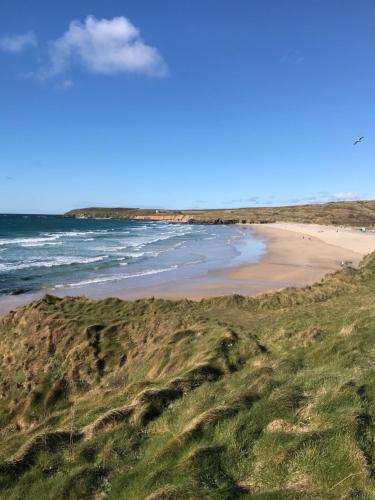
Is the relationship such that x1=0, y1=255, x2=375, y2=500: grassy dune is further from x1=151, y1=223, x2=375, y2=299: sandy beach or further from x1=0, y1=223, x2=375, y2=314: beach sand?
x1=151, y1=223, x2=375, y2=299: sandy beach

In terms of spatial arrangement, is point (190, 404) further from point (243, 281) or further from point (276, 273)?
point (276, 273)

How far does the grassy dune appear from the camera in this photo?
587 centimetres

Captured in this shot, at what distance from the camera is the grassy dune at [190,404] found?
587cm

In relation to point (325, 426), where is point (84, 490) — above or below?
below

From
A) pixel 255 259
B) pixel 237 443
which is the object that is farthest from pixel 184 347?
pixel 255 259

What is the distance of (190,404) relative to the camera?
833 centimetres

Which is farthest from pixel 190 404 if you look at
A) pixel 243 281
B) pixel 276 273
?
pixel 276 273

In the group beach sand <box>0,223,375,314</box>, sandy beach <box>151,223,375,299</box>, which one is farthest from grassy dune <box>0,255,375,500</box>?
sandy beach <box>151,223,375,299</box>

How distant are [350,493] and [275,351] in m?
6.17

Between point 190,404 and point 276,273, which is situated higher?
point 190,404

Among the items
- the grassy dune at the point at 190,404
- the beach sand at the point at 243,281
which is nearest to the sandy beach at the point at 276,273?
the beach sand at the point at 243,281

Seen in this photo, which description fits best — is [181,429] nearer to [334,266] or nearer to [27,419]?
[27,419]

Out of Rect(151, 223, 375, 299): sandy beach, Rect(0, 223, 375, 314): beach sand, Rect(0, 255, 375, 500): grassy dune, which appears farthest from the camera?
Rect(151, 223, 375, 299): sandy beach

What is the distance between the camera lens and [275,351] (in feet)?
36.9
